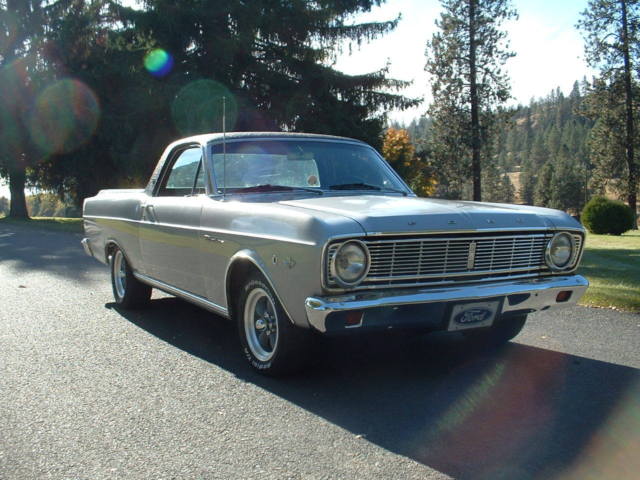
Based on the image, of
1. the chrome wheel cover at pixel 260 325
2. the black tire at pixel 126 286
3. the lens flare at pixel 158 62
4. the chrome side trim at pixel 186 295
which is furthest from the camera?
the lens flare at pixel 158 62

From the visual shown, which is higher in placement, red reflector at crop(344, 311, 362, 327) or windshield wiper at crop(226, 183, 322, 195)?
windshield wiper at crop(226, 183, 322, 195)

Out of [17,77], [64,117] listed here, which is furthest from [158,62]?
[17,77]

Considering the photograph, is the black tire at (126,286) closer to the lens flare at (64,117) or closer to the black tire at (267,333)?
the black tire at (267,333)

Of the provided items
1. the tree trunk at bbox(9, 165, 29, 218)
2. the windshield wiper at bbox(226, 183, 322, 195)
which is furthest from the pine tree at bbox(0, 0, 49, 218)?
the windshield wiper at bbox(226, 183, 322, 195)

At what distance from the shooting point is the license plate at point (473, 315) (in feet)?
12.5

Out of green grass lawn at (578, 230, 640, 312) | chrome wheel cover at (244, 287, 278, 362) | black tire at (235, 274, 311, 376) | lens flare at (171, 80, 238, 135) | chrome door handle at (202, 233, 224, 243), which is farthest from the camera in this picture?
lens flare at (171, 80, 238, 135)

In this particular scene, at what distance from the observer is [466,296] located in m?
3.79

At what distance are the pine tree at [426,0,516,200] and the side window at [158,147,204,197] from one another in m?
28.0

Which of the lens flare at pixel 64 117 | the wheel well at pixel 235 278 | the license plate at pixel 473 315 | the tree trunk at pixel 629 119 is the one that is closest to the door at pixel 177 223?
the wheel well at pixel 235 278

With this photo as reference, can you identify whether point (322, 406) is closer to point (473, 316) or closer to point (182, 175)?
point (473, 316)

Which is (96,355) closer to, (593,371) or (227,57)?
(593,371)

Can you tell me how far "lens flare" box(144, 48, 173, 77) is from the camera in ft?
71.8

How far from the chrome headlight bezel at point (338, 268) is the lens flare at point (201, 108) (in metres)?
17.2

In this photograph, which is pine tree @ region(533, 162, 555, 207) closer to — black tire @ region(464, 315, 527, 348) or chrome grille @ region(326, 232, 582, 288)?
black tire @ region(464, 315, 527, 348)
